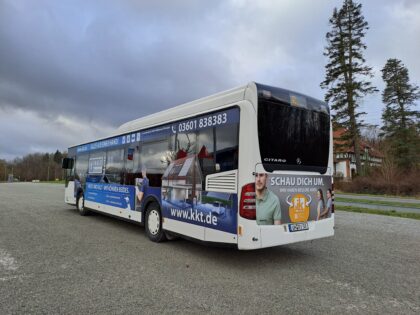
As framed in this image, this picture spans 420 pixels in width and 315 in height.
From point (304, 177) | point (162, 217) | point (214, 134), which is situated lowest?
point (162, 217)

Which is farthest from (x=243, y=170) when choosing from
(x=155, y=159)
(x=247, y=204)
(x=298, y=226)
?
(x=155, y=159)

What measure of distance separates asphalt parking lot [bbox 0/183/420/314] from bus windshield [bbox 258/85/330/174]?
185 cm

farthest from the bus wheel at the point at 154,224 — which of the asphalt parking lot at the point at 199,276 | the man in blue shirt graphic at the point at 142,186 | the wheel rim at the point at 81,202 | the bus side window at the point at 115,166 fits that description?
the wheel rim at the point at 81,202

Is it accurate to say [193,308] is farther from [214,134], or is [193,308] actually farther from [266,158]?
[214,134]

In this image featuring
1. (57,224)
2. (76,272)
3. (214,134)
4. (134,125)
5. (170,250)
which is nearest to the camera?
(76,272)

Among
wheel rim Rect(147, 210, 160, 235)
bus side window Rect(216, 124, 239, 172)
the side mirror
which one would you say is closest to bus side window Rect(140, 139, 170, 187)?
wheel rim Rect(147, 210, 160, 235)

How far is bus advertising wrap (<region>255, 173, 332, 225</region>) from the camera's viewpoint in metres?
5.34

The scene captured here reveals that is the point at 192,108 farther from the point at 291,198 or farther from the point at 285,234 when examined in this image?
the point at 285,234

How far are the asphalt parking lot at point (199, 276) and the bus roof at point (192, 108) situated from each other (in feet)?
9.54

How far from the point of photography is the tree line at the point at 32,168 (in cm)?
12156

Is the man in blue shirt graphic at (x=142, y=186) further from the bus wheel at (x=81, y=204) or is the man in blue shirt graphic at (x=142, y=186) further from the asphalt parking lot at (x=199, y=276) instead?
the bus wheel at (x=81, y=204)

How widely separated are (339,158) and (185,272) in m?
60.1

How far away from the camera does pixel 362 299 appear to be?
429 centimetres

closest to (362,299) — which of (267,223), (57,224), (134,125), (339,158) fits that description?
(267,223)
